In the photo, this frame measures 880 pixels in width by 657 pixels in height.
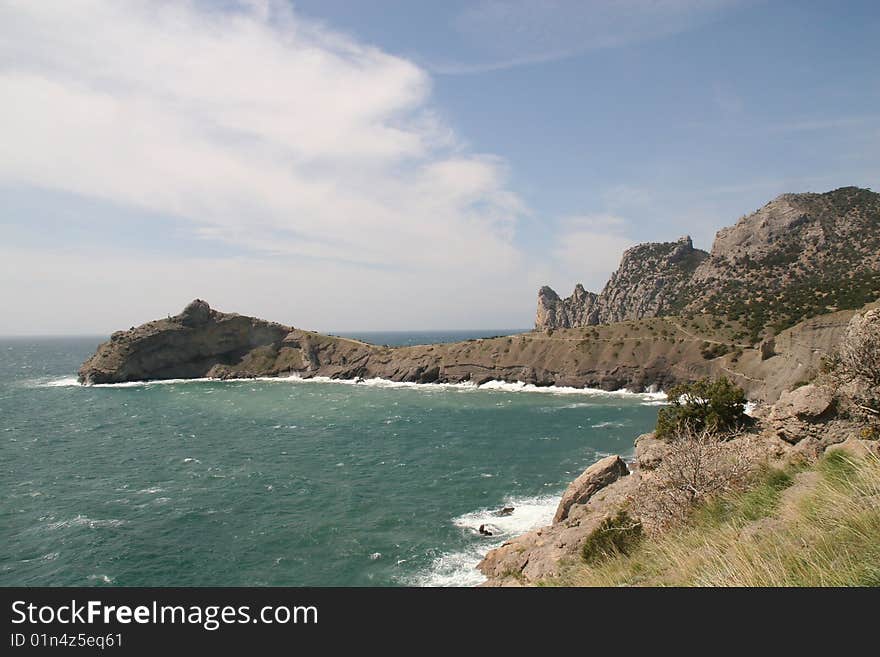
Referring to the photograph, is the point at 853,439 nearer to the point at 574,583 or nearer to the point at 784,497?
the point at 784,497

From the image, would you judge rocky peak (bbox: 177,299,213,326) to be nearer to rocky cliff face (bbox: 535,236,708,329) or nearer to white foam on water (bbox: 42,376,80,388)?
white foam on water (bbox: 42,376,80,388)

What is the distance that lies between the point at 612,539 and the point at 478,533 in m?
14.1

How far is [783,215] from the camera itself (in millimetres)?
129000

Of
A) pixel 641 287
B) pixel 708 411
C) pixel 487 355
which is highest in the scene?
pixel 641 287

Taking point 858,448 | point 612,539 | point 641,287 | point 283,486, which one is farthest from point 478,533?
point 641,287

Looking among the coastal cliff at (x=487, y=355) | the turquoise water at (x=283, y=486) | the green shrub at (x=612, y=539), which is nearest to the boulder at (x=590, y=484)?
the turquoise water at (x=283, y=486)

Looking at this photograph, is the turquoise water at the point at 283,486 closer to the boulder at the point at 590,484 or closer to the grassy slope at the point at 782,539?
the boulder at the point at 590,484

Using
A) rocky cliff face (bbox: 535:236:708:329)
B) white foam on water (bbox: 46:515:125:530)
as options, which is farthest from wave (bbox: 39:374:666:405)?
white foam on water (bbox: 46:515:125:530)

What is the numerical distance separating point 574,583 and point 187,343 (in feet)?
460

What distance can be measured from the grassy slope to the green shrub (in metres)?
3.27

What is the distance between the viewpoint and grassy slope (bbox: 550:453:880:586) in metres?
6.10

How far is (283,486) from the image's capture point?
38156 mm

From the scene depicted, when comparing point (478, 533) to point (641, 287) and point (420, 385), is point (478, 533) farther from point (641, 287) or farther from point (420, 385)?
point (641, 287)
